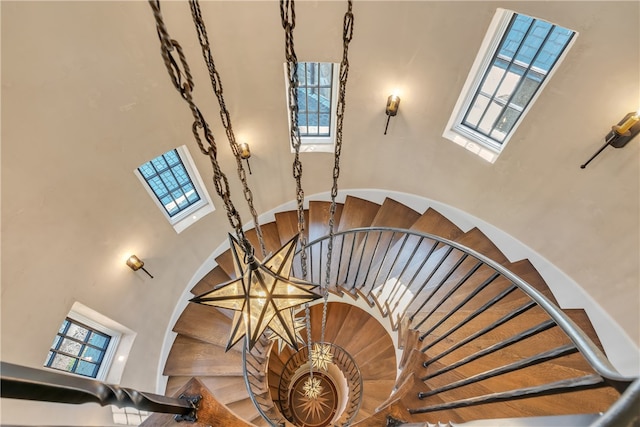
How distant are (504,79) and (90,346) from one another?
6.09 meters

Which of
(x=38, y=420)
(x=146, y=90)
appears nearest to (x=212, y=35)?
(x=146, y=90)

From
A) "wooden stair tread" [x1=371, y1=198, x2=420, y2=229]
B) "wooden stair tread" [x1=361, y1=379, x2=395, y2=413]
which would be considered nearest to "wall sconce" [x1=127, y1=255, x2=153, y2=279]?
"wooden stair tread" [x1=371, y1=198, x2=420, y2=229]

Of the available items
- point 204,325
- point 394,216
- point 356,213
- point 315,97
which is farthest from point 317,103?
point 204,325

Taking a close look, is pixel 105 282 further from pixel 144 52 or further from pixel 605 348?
pixel 605 348

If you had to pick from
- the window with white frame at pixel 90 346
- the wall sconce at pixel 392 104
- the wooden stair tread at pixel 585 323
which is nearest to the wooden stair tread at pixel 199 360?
the window with white frame at pixel 90 346

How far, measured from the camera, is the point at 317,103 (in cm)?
477

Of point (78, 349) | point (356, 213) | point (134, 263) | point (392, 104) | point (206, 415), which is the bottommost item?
point (206, 415)

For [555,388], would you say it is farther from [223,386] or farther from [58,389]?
[223,386]

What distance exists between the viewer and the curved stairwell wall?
3.32 meters

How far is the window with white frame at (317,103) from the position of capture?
14.5 ft

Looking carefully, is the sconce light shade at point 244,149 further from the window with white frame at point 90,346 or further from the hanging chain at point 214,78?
the hanging chain at point 214,78

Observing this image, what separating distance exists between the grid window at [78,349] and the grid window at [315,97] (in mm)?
4079

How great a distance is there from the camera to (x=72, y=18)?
255cm

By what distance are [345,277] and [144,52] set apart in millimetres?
3594
